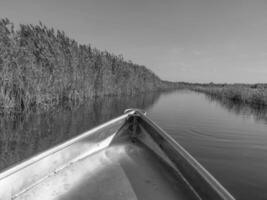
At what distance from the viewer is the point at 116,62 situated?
56.7ft

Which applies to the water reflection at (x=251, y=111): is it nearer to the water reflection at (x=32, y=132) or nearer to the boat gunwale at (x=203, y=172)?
the water reflection at (x=32, y=132)

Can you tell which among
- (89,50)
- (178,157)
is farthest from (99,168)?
(89,50)

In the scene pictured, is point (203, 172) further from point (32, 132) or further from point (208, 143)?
point (32, 132)

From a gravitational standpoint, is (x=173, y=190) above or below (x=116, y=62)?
below

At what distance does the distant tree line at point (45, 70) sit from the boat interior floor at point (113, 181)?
5719 mm

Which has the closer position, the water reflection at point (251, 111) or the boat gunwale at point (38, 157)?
the boat gunwale at point (38, 157)

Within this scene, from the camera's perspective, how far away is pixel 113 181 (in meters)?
1.91

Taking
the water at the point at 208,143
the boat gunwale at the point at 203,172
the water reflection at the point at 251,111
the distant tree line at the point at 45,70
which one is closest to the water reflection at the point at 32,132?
the water at the point at 208,143

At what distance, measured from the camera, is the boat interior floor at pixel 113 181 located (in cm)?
166

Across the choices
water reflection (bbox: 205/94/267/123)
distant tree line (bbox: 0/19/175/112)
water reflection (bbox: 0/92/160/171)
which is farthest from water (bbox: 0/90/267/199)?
water reflection (bbox: 205/94/267/123)

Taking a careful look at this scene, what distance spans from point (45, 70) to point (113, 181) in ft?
26.3

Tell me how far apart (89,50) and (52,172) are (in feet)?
43.0

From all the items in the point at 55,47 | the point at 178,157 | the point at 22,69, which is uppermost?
the point at 55,47

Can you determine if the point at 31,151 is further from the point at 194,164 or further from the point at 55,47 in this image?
the point at 55,47
